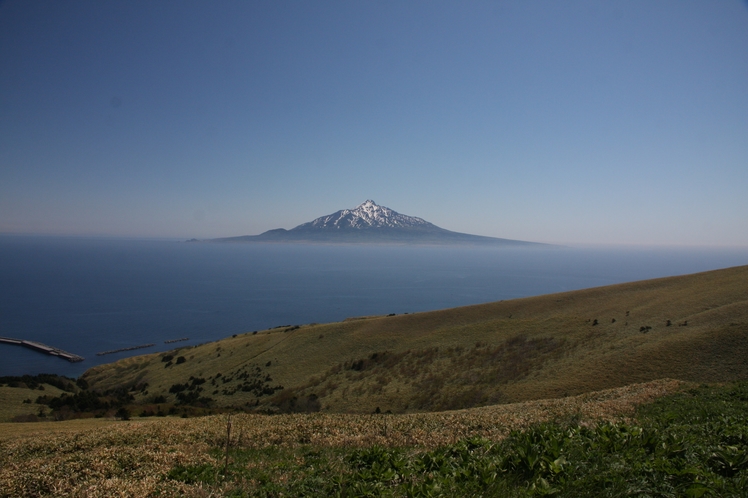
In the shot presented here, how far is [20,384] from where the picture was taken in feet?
137

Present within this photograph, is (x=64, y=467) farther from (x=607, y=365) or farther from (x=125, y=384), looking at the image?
(x=125, y=384)

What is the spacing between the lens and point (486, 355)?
113 feet

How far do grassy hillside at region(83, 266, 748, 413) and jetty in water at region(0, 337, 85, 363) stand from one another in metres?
31.9

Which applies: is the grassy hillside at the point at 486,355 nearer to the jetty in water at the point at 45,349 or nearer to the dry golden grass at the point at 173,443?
the dry golden grass at the point at 173,443

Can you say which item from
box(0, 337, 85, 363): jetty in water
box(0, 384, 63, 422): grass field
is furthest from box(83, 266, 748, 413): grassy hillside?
box(0, 337, 85, 363): jetty in water

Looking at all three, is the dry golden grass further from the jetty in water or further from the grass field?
the jetty in water

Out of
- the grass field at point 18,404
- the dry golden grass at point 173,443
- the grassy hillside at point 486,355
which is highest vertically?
the dry golden grass at point 173,443

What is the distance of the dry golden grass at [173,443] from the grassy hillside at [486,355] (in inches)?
522

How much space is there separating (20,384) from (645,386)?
5905 cm

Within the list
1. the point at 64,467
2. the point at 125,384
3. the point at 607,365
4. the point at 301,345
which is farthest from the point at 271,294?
the point at 64,467

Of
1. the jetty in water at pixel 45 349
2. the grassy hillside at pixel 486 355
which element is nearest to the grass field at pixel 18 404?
the grassy hillside at pixel 486 355

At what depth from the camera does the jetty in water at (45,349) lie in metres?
78.9

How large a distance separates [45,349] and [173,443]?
10198cm

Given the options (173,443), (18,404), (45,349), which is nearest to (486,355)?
(173,443)
